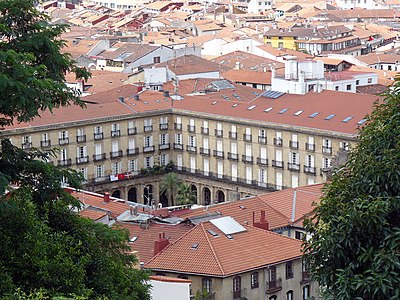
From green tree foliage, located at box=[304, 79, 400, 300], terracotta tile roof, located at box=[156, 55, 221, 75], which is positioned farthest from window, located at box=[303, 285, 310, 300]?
terracotta tile roof, located at box=[156, 55, 221, 75]

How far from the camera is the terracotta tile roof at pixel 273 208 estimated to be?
7031cm

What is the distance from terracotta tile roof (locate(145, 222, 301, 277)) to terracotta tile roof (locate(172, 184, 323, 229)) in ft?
17.4

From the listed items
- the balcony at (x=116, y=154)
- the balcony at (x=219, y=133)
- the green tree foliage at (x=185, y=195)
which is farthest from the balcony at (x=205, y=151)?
the balcony at (x=116, y=154)

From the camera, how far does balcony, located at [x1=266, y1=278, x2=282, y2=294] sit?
6209 centimetres

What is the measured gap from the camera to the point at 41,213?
34062 mm

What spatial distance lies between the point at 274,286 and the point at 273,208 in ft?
36.1

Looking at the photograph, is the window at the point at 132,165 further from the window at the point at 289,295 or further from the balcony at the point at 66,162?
the window at the point at 289,295

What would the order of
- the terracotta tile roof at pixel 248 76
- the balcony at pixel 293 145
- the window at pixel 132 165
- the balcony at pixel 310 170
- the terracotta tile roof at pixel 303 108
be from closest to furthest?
the terracotta tile roof at pixel 303 108
the balcony at pixel 310 170
the balcony at pixel 293 145
the window at pixel 132 165
the terracotta tile roof at pixel 248 76

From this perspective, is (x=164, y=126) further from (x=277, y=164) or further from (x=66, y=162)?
(x=277, y=164)

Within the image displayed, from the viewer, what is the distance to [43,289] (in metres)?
29.4

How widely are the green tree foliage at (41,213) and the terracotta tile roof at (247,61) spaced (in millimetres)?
112374

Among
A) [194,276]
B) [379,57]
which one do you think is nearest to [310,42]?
[379,57]

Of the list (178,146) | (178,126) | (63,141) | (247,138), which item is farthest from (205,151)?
(63,141)

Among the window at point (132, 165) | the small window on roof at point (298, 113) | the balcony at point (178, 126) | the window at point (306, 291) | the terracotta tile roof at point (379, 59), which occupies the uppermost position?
the window at point (306, 291)
